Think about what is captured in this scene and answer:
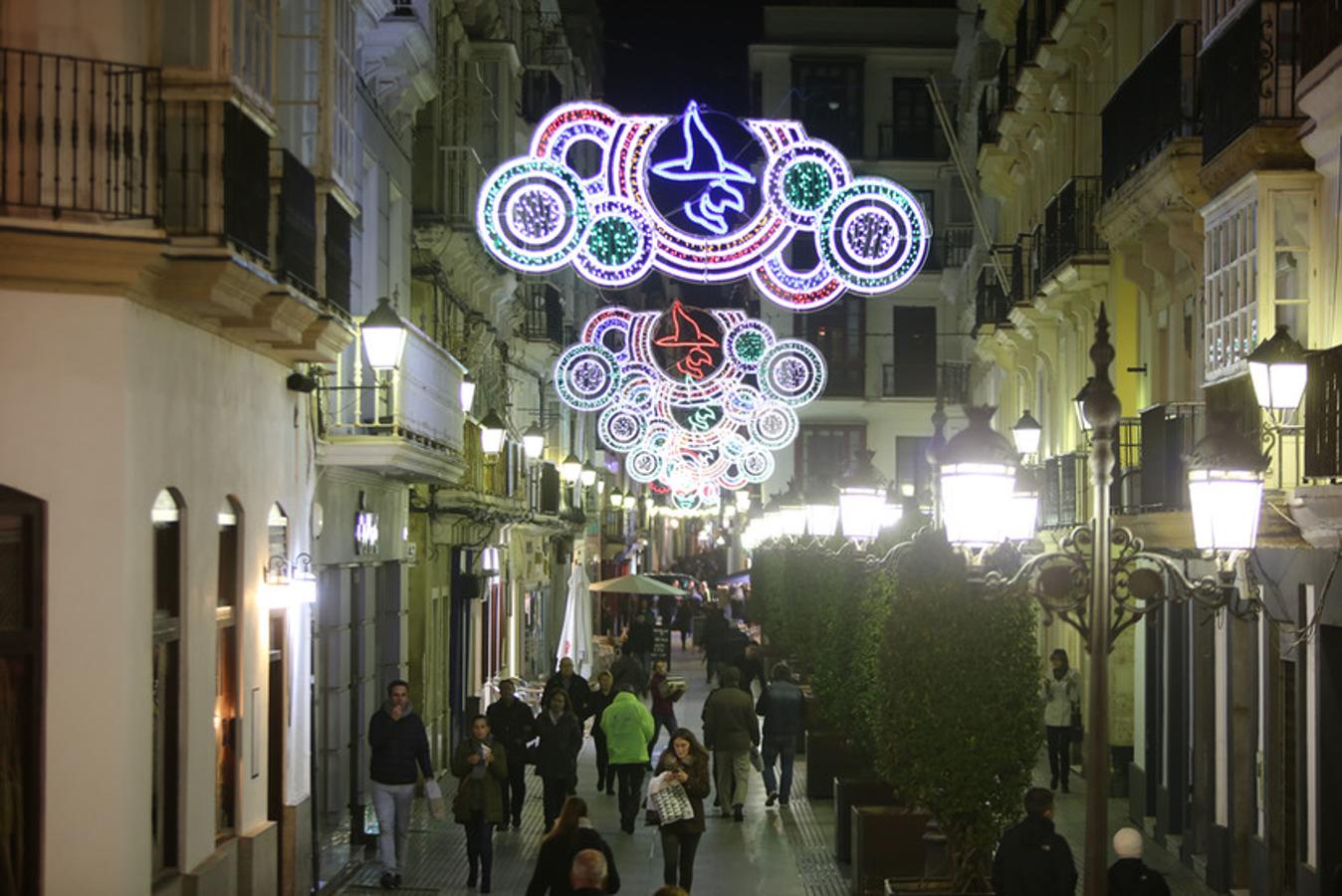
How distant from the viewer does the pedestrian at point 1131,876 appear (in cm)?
1259

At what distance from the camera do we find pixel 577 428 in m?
57.7

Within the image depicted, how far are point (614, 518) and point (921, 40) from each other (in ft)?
58.4

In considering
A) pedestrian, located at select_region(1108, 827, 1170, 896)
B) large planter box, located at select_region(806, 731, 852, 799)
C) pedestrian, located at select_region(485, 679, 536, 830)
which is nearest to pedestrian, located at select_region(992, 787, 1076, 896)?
pedestrian, located at select_region(1108, 827, 1170, 896)

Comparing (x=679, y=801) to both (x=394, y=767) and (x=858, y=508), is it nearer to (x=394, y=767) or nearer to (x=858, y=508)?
(x=394, y=767)

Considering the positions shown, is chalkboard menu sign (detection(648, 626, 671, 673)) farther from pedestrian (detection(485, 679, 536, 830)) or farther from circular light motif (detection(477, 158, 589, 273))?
circular light motif (detection(477, 158, 589, 273))

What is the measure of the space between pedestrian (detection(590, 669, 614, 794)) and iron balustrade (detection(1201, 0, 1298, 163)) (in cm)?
1165

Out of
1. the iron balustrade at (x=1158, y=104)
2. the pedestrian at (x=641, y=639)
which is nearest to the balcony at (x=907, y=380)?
the pedestrian at (x=641, y=639)

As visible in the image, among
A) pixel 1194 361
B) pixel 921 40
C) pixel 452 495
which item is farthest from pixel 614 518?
pixel 1194 361

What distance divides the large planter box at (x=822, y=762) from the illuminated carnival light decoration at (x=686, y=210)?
7.80m

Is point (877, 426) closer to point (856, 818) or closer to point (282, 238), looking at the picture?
point (856, 818)

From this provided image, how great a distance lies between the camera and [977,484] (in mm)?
11461

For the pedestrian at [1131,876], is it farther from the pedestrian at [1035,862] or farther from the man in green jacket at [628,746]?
the man in green jacket at [628,746]

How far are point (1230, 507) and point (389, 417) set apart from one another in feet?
35.9

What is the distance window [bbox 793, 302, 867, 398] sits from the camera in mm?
61188
